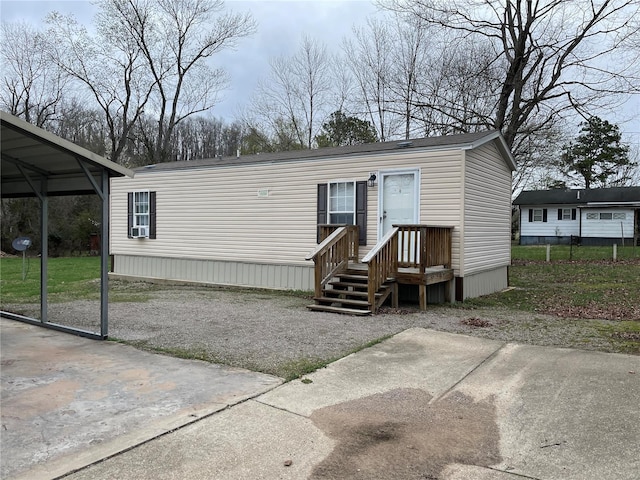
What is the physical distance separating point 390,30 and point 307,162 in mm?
14337

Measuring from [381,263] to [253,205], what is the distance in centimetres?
435

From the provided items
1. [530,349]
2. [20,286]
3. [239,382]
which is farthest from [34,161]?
[20,286]

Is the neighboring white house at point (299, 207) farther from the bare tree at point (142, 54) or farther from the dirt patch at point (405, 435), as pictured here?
the bare tree at point (142, 54)

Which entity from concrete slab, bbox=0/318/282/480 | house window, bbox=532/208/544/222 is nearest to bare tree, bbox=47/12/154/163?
concrete slab, bbox=0/318/282/480

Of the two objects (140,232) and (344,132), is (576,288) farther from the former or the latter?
(344,132)

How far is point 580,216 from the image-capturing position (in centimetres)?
2650

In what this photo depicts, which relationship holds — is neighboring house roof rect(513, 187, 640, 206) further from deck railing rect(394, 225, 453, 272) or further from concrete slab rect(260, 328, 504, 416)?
concrete slab rect(260, 328, 504, 416)

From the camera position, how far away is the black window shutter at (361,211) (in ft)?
30.8

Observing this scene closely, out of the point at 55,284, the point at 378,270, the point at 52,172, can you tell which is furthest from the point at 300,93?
the point at 52,172

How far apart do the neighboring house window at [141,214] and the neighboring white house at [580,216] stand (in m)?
21.2

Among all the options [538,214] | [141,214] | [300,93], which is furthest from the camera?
[538,214]

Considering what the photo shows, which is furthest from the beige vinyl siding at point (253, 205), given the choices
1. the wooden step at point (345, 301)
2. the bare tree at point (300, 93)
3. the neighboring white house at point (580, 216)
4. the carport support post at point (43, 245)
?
the neighboring white house at point (580, 216)

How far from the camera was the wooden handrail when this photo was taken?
7.76 m

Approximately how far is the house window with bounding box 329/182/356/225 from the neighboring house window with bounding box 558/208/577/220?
2228 centimetres
